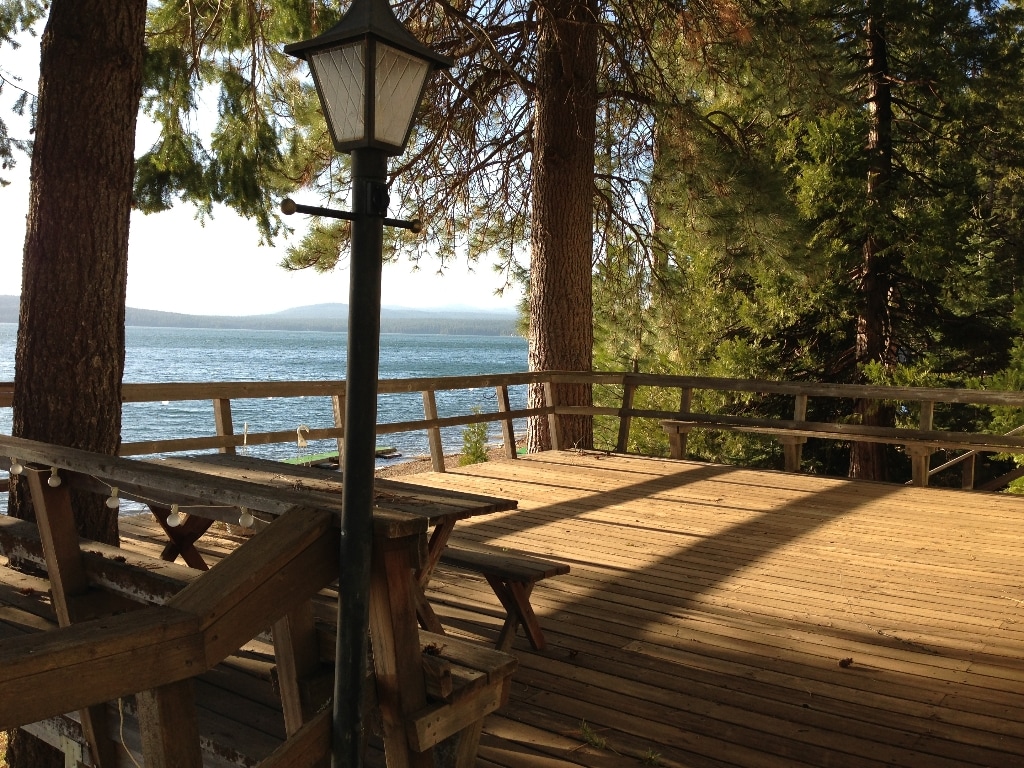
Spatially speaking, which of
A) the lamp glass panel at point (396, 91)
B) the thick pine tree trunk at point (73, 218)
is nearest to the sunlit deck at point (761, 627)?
the thick pine tree trunk at point (73, 218)

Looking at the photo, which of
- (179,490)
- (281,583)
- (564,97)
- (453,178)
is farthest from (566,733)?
(453,178)

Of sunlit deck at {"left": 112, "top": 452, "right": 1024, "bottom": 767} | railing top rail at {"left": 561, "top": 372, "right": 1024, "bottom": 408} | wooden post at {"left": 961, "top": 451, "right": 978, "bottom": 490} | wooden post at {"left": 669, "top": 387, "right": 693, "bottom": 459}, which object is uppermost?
railing top rail at {"left": 561, "top": 372, "right": 1024, "bottom": 408}

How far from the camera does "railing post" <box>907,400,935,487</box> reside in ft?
24.8

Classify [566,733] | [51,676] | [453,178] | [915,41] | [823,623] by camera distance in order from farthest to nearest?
[915,41] → [453,178] → [823,623] → [566,733] → [51,676]

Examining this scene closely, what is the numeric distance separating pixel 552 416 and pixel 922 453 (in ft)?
11.7

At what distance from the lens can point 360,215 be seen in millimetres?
2369

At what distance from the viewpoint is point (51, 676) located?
1765 millimetres

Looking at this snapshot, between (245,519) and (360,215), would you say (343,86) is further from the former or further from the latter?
(245,519)

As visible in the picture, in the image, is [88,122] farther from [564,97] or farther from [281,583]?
[564,97]

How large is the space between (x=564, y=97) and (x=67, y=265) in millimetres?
6291

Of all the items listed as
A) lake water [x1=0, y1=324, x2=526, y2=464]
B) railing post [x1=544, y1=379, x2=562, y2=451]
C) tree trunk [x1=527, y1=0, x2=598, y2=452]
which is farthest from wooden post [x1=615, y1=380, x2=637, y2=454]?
lake water [x1=0, y1=324, x2=526, y2=464]

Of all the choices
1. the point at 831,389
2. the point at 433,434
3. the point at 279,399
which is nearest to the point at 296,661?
the point at 433,434

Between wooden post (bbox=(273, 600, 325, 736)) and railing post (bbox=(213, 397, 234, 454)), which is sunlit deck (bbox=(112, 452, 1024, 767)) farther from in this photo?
railing post (bbox=(213, 397, 234, 454))

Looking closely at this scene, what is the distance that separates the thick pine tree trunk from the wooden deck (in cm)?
89
